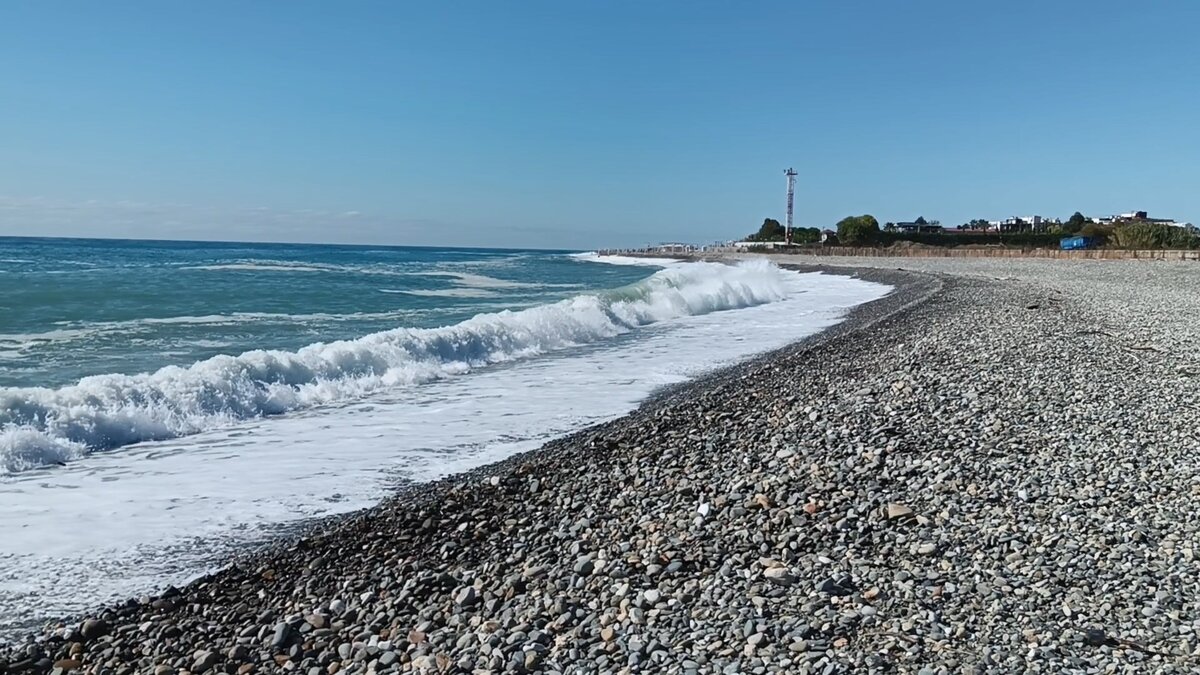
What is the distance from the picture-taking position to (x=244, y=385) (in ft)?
32.1

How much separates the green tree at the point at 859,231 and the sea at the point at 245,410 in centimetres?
8408

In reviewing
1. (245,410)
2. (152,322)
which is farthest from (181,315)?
(245,410)

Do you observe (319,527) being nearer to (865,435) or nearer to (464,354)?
(865,435)

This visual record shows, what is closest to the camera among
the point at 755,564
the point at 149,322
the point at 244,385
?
the point at 755,564

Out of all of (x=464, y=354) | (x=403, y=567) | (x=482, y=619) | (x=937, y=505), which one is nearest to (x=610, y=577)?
(x=482, y=619)

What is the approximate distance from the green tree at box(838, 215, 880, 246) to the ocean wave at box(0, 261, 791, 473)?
294 ft

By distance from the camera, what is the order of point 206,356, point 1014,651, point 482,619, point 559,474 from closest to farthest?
point 1014,651, point 482,619, point 559,474, point 206,356

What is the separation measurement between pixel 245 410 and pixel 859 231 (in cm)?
10076

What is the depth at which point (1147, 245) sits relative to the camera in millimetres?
58781

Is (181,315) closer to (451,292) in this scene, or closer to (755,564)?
(451,292)

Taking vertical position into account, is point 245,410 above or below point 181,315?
below

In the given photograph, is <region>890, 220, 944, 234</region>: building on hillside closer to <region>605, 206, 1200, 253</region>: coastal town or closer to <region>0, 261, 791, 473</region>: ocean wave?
<region>605, 206, 1200, 253</region>: coastal town

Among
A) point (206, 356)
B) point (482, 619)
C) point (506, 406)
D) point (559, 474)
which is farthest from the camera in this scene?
point (206, 356)

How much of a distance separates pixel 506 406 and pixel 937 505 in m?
5.78
